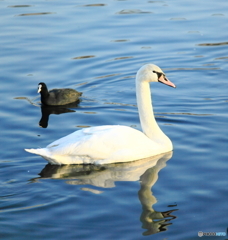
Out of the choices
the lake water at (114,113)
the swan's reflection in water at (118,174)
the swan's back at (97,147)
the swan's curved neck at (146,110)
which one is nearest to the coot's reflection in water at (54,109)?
the lake water at (114,113)

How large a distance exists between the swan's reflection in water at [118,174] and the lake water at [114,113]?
0.02 m

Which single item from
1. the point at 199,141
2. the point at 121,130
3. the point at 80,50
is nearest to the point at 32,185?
the point at 121,130

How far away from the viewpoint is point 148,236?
21.4 ft

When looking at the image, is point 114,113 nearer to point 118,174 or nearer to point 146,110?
point 146,110

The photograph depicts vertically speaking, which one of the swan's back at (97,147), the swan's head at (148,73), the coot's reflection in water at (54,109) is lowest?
the coot's reflection in water at (54,109)

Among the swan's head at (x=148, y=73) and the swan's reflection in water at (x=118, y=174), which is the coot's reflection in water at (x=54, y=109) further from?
the swan's reflection in water at (x=118, y=174)

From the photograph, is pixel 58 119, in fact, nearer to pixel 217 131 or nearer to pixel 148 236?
pixel 217 131

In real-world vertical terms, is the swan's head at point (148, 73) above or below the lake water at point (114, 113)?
above

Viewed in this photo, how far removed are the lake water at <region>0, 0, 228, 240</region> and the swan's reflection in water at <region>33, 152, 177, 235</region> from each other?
2cm

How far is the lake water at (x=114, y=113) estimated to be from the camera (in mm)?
6992

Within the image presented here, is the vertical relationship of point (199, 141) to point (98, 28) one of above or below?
below

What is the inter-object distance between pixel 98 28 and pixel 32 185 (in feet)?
35.0

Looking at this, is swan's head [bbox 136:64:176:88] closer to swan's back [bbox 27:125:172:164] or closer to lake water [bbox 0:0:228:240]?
swan's back [bbox 27:125:172:164]

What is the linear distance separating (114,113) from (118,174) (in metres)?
2.96
